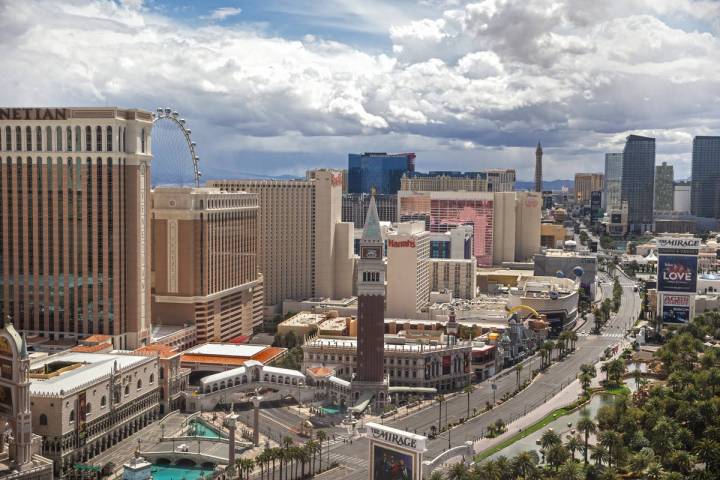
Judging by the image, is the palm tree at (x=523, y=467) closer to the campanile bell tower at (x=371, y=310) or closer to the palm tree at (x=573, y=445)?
the palm tree at (x=573, y=445)

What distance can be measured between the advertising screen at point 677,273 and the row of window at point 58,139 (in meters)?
105

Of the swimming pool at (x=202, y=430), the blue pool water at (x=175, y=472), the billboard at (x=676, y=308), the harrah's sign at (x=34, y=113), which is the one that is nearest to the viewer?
the blue pool water at (x=175, y=472)

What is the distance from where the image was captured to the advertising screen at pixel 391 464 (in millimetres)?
68625

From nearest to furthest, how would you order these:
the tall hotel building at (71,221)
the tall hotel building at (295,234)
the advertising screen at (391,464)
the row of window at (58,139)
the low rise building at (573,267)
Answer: the advertising screen at (391,464) → the row of window at (58,139) → the tall hotel building at (71,221) → the tall hotel building at (295,234) → the low rise building at (573,267)

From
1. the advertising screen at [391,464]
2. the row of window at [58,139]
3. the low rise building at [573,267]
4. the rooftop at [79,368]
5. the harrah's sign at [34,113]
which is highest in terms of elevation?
the harrah's sign at [34,113]

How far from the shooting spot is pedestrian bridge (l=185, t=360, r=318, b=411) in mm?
109812

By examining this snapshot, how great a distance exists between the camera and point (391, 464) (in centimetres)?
6994

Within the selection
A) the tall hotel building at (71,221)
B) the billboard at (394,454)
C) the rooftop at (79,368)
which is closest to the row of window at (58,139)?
the tall hotel building at (71,221)

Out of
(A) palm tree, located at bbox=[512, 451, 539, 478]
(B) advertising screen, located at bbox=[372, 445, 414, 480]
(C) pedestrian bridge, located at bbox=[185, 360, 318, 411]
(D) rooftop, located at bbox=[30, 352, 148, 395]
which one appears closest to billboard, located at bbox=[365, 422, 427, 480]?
(B) advertising screen, located at bbox=[372, 445, 414, 480]

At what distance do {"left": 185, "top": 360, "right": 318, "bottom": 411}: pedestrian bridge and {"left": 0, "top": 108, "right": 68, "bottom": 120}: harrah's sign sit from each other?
4193cm

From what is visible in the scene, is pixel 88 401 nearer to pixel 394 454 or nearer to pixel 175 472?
pixel 175 472

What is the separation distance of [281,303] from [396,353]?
2415 inches

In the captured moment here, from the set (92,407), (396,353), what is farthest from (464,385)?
(92,407)

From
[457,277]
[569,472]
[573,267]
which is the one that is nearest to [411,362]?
[569,472]
